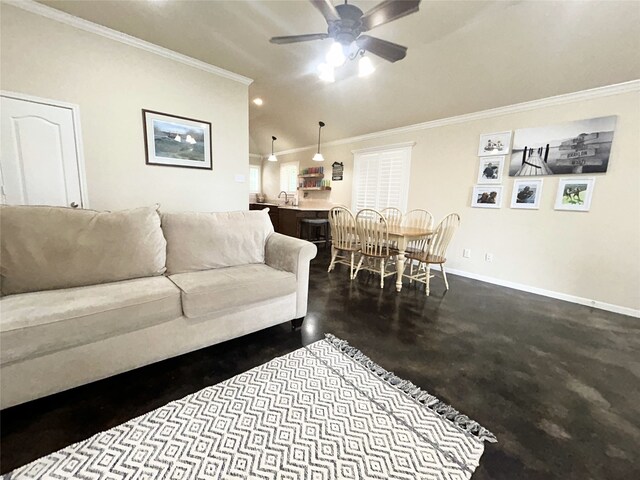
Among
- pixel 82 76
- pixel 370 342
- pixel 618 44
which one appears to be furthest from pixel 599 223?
pixel 82 76

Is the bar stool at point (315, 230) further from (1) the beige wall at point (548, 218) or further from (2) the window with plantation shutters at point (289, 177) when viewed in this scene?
(1) the beige wall at point (548, 218)

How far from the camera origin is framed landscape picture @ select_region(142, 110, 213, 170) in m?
3.03

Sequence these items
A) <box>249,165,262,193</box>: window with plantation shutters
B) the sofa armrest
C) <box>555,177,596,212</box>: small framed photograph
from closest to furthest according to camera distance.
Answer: the sofa armrest → <box>555,177,596,212</box>: small framed photograph → <box>249,165,262,193</box>: window with plantation shutters

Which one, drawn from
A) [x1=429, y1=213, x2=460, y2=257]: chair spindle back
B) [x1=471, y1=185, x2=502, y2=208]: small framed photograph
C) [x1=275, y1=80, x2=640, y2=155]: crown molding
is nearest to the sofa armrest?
[x1=429, y1=213, x2=460, y2=257]: chair spindle back

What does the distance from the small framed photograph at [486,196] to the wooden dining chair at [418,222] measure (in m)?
0.67

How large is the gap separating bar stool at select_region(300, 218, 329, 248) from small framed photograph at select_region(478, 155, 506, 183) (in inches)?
117

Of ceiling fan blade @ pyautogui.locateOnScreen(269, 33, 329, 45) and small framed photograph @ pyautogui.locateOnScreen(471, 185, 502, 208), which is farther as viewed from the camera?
small framed photograph @ pyautogui.locateOnScreen(471, 185, 502, 208)

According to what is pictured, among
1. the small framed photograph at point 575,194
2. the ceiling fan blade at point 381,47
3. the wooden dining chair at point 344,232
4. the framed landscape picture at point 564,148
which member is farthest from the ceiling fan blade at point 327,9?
the small framed photograph at point 575,194

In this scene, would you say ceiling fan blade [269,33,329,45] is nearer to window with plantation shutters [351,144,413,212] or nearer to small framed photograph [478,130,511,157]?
small framed photograph [478,130,511,157]

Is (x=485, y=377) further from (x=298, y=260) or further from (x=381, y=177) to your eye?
(x=381, y=177)

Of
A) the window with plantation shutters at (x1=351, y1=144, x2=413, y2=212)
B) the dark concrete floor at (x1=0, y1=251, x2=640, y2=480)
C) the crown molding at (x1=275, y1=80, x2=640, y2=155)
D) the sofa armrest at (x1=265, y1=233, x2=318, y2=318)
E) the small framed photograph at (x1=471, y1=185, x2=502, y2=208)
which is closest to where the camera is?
the dark concrete floor at (x1=0, y1=251, x2=640, y2=480)

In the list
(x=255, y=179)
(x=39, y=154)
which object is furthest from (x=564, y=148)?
(x=255, y=179)

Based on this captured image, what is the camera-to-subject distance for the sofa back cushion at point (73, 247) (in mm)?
1478

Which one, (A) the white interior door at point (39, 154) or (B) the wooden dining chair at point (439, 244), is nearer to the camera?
(A) the white interior door at point (39, 154)
